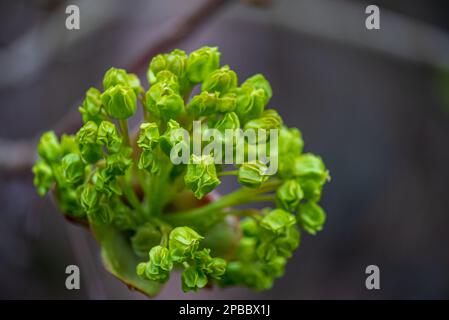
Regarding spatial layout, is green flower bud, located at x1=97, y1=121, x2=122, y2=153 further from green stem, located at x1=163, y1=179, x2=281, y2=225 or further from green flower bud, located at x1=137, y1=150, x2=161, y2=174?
green stem, located at x1=163, y1=179, x2=281, y2=225

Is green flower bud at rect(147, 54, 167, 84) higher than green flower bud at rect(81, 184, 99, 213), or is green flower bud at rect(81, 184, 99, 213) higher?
green flower bud at rect(147, 54, 167, 84)

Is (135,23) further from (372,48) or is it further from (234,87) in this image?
(234,87)

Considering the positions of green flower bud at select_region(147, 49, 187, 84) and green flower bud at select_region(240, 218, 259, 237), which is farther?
green flower bud at select_region(240, 218, 259, 237)

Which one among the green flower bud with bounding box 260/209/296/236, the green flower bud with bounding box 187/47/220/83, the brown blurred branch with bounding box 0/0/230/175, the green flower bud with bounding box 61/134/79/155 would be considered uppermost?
the brown blurred branch with bounding box 0/0/230/175

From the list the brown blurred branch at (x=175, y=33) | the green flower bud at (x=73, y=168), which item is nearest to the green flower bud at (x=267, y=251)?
the green flower bud at (x=73, y=168)

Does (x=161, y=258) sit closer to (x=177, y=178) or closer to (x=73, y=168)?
(x=177, y=178)

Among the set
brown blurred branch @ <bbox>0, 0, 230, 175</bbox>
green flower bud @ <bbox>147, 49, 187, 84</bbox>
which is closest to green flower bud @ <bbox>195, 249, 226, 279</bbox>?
green flower bud @ <bbox>147, 49, 187, 84</bbox>

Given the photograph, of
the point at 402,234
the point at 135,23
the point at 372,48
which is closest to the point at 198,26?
the point at 135,23

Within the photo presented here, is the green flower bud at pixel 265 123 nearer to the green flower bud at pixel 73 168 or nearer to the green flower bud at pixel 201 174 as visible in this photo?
the green flower bud at pixel 201 174
